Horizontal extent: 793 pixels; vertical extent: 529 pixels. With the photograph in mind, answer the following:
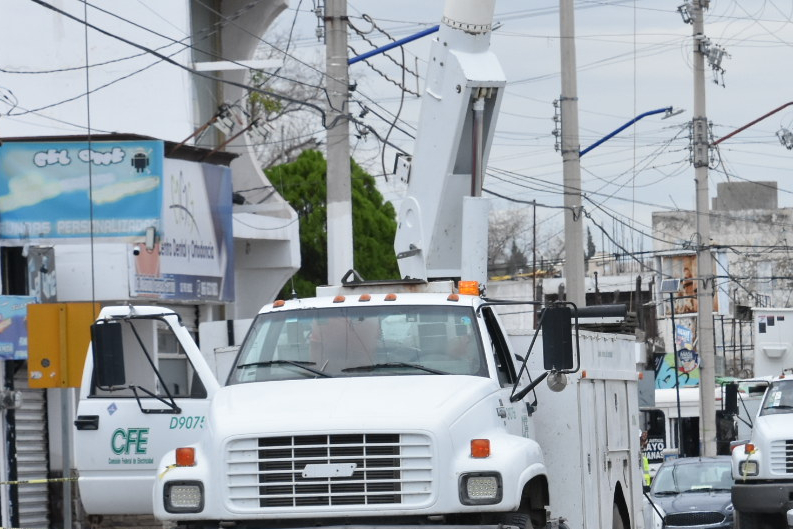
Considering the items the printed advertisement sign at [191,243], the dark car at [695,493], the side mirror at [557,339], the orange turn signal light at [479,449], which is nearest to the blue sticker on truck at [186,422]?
the side mirror at [557,339]

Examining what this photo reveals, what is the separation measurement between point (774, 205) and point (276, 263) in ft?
212

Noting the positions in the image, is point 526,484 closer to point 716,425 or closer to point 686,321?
point 716,425

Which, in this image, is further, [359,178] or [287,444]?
[359,178]

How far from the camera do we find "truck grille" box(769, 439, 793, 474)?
1827cm

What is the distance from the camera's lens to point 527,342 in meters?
12.0

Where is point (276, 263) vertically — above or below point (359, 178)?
below

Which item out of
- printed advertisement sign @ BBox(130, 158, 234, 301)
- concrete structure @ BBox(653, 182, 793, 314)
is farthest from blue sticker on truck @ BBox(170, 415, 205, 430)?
concrete structure @ BBox(653, 182, 793, 314)

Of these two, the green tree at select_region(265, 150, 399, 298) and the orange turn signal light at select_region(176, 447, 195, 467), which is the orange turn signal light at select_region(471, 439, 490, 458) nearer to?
the orange turn signal light at select_region(176, 447, 195, 467)

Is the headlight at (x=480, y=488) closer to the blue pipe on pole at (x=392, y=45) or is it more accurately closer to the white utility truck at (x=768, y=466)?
the white utility truck at (x=768, y=466)

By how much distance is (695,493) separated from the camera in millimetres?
22562

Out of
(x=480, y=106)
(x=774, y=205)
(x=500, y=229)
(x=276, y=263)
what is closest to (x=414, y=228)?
(x=480, y=106)

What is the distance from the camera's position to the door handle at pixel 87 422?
43.1 feet

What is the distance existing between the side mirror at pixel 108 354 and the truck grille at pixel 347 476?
63.8 inches

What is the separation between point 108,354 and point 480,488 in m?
2.89
